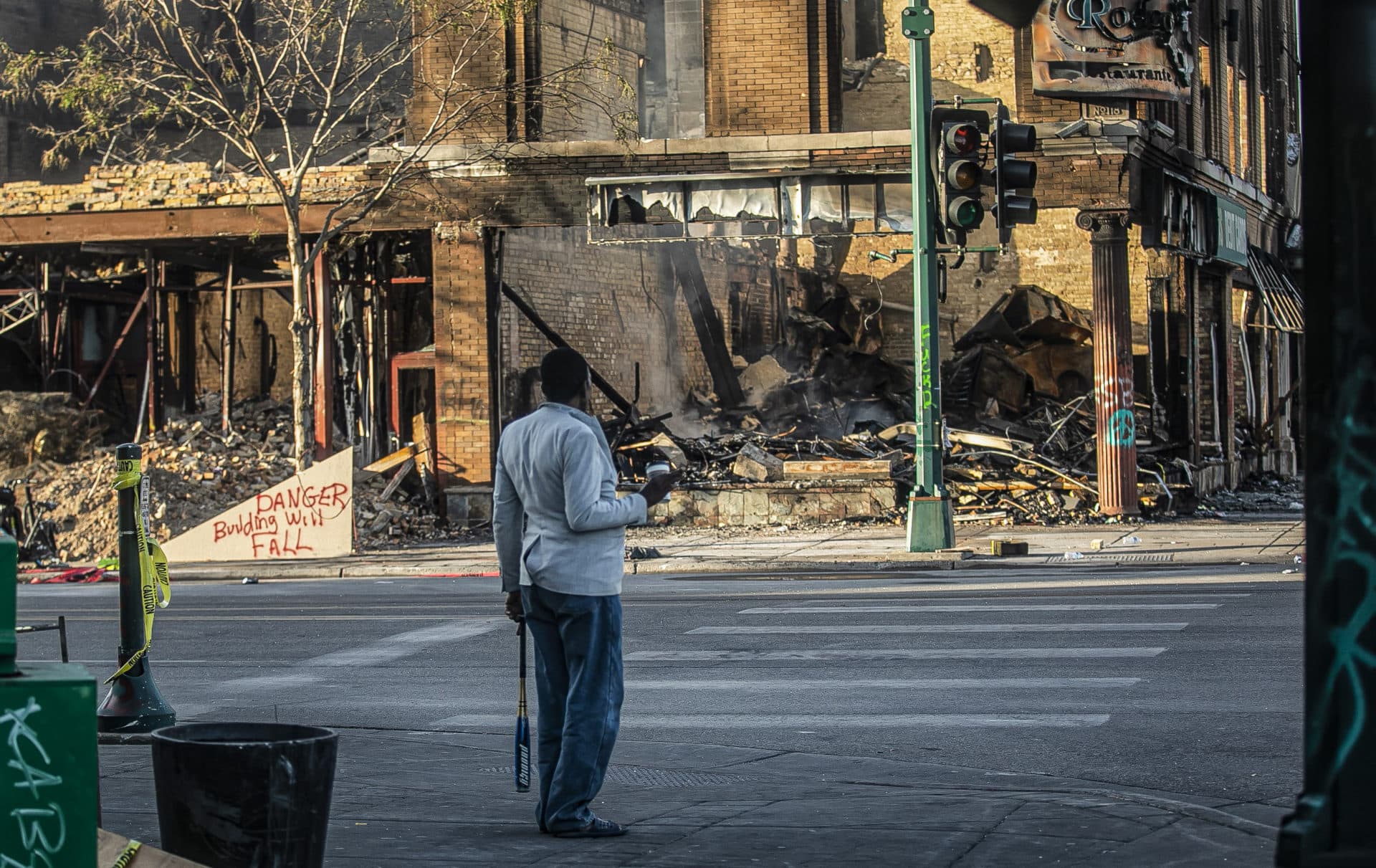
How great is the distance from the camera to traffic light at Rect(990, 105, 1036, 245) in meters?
17.3

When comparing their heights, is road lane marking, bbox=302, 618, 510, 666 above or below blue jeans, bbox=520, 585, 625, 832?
below

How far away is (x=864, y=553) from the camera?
61.9ft

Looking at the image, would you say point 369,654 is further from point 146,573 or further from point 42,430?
point 42,430

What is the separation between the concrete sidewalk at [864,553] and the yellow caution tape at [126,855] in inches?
545

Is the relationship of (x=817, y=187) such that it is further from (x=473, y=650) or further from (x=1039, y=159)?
(x=473, y=650)

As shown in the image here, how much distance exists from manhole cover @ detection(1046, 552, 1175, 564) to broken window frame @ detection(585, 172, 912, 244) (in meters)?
6.78

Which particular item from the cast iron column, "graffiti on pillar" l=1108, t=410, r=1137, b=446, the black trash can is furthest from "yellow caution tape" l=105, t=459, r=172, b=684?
"graffiti on pillar" l=1108, t=410, r=1137, b=446

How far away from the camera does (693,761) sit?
26.2 feet

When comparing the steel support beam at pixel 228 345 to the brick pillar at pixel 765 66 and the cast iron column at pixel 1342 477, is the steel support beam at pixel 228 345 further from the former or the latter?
the cast iron column at pixel 1342 477

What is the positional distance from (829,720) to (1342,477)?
5.98 meters

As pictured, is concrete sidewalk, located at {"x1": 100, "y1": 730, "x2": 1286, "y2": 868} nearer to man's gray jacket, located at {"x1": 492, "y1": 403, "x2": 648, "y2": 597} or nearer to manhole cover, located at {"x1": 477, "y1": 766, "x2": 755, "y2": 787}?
manhole cover, located at {"x1": 477, "y1": 766, "x2": 755, "y2": 787}

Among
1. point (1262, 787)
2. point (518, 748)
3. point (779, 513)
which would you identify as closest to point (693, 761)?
point (518, 748)

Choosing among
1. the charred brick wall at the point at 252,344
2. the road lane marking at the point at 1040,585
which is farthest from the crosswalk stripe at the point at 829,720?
the charred brick wall at the point at 252,344

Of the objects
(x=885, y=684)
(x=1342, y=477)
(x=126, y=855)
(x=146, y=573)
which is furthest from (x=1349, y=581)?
(x=146, y=573)
